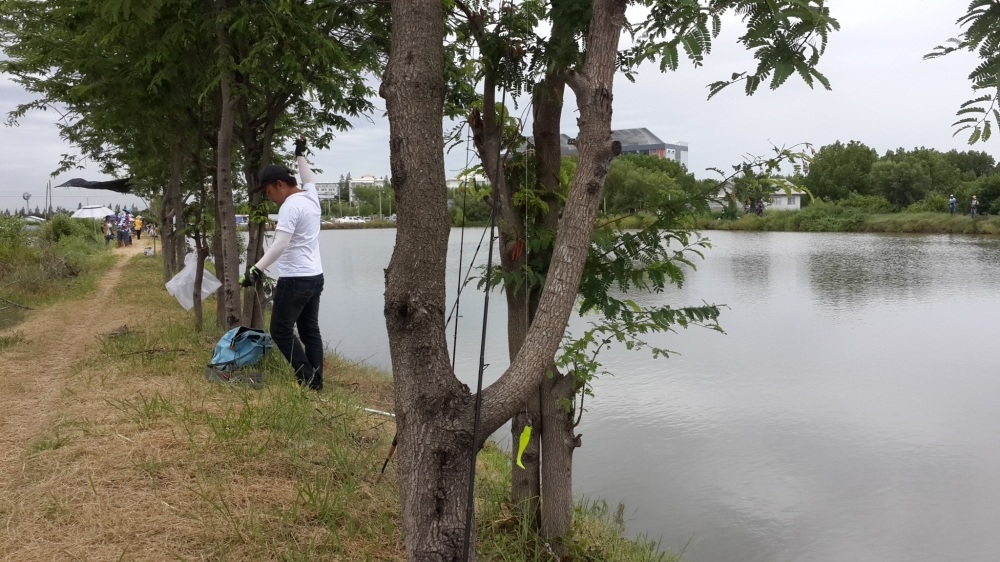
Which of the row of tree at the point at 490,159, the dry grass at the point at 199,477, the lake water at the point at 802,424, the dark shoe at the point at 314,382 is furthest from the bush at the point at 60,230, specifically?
the dry grass at the point at 199,477

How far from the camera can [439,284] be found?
254cm

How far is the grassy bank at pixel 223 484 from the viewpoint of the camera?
323cm

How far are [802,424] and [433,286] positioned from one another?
23.6 feet

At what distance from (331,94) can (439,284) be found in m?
5.33

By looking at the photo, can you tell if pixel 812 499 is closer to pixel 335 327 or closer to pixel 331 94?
pixel 331 94

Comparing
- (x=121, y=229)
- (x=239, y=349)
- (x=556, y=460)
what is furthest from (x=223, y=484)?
(x=121, y=229)

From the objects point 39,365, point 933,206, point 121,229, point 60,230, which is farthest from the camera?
point 933,206

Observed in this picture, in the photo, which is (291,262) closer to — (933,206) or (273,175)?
(273,175)

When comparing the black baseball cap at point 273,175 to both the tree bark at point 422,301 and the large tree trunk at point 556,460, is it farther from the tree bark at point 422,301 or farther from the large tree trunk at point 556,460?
the tree bark at point 422,301

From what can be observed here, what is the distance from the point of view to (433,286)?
8.26ft

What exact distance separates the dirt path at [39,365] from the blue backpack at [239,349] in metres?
1.13

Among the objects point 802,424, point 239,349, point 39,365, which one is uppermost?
point 239,349

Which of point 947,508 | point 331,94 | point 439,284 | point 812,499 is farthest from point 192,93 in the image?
point 947,508

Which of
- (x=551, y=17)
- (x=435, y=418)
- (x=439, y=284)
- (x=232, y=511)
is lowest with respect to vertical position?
(x=232, y=511)
